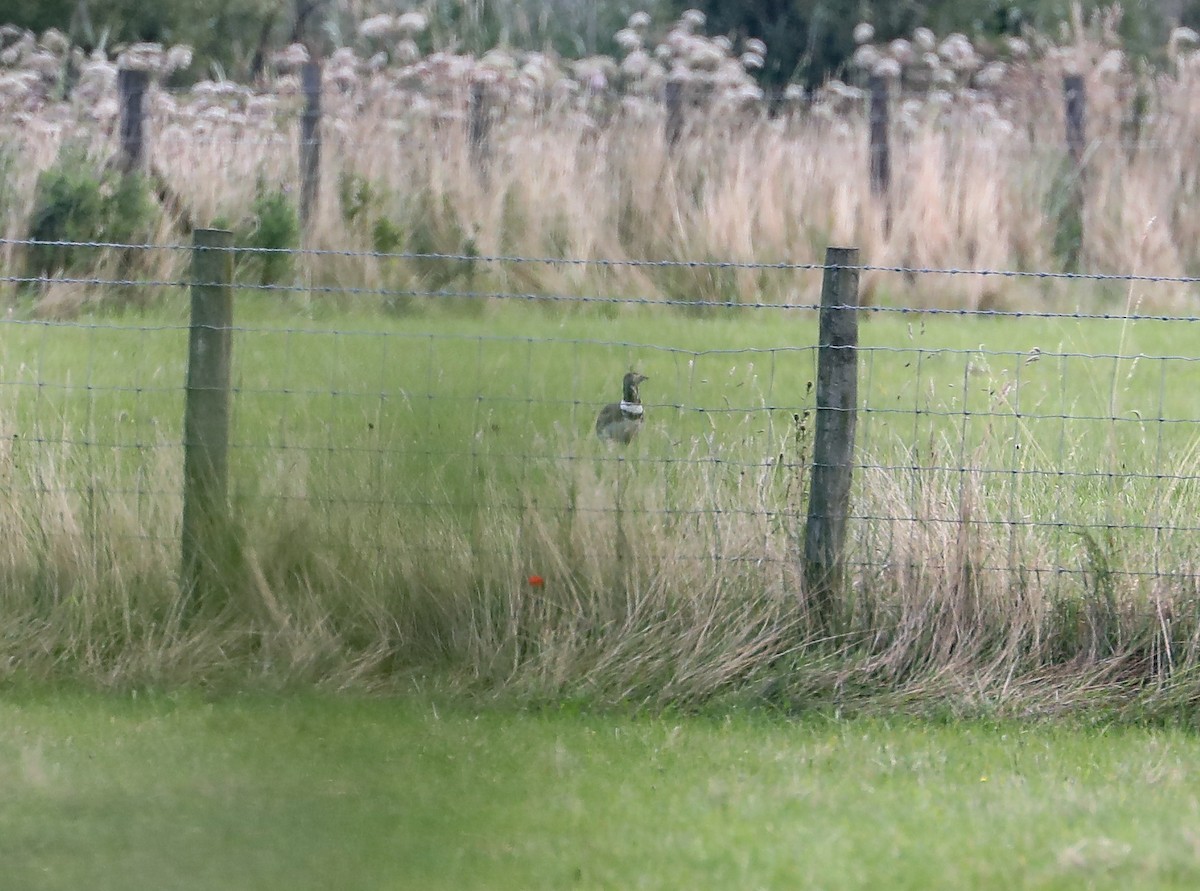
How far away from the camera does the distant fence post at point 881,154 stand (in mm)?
12758

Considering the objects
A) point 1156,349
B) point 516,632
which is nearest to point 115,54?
point 1156,349

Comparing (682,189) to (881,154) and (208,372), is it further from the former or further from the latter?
(208,372)

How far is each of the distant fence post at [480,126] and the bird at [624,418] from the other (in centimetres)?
616

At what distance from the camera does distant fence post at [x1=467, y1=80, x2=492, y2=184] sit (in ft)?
41.3

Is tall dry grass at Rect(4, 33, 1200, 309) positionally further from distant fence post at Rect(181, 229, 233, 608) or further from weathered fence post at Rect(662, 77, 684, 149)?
distant fence post at Rect(181, 229, 233, 608)

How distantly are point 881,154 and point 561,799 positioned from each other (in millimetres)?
9925

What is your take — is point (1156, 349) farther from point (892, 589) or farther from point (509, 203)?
point (892, 589)

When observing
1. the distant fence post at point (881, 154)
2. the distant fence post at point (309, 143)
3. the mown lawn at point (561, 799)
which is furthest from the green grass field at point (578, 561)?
the distant fence post at point (881, 154)

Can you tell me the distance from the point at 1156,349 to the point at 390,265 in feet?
16.2

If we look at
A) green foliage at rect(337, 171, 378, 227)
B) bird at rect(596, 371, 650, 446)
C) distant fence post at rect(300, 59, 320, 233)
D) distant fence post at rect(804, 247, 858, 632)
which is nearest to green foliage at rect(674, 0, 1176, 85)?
distant fence post at rect(300, 59, 320, 233)

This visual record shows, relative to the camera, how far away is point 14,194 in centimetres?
1149

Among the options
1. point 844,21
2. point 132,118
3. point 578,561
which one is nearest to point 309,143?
point 132,118

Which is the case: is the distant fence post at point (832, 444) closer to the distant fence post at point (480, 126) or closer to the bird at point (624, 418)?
the bird at point (624, 418)

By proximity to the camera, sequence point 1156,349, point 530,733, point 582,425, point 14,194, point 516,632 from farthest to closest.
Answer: point 14,194 < point 1156,349 < point 582,425 < point 516,632 < point 530,733
